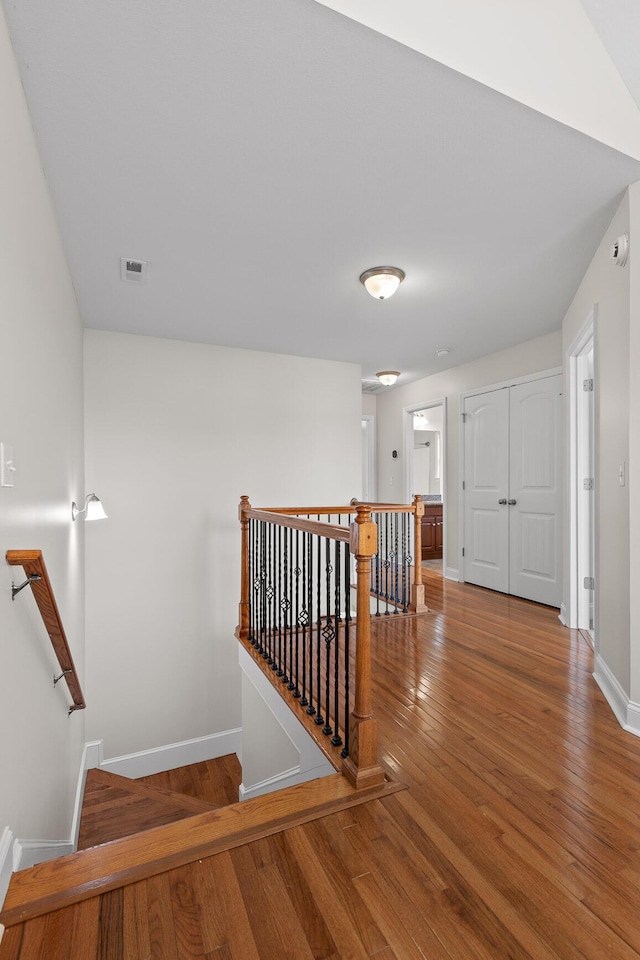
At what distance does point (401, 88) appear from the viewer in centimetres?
161

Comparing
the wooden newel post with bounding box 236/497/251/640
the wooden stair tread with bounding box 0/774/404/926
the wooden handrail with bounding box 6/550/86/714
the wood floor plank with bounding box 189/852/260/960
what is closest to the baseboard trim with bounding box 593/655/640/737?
the wooden stair tread with bounding box 0/774/404/926

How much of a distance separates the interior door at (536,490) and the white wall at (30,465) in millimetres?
3742

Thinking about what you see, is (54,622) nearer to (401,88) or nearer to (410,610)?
(401,88)

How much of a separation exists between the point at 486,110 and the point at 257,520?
2.46m

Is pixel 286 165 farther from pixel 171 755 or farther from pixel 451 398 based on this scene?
pixel 171 755

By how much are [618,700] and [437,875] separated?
4.58 feet

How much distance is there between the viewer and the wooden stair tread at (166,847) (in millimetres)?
1292

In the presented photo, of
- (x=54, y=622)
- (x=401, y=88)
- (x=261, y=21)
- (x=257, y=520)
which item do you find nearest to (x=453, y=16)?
(x=401, y=88)

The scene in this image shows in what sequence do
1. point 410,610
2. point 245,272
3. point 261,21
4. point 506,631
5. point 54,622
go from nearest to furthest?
1. point 261,21
2. point 54,622
3. point 245,272
4. point 506,631
5. point 410,610

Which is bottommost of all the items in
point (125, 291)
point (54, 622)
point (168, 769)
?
point (168, 769)

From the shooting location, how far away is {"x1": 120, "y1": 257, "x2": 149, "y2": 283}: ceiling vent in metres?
2.84

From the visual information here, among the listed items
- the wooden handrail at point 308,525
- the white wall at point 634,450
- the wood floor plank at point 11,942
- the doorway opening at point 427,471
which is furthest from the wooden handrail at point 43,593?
the doorway opening at point 427,471

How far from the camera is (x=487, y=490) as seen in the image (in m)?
4.93

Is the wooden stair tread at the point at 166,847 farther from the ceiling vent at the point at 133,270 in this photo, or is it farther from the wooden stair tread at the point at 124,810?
the ceiling vent at the point at 133,270
